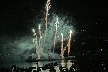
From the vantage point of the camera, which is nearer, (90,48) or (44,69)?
(44,69)

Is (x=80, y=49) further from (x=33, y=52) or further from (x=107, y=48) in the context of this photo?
(x=33, y=52)

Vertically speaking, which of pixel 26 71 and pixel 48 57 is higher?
pixel 48 57

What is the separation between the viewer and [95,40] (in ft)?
422

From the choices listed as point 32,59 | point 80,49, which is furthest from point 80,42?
point 32,59

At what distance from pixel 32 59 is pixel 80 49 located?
109 ft

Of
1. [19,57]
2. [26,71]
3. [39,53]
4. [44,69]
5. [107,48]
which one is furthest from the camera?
[107,48]

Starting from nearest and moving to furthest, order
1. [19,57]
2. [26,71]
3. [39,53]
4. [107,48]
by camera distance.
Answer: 1. [26,71]
2. [39,53]
3. [19,57]
4. [107,48]

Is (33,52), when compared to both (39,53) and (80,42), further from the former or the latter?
(80,42)

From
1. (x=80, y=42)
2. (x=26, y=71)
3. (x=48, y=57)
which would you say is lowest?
(x=26, y=71)

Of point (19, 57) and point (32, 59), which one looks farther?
point (19, 57)

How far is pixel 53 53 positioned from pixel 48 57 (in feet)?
12.9

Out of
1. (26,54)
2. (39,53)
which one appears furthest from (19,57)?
(39,53)

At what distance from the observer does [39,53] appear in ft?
353

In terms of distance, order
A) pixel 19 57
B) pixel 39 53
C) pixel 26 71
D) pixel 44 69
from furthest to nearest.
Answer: pixel 19 57
pixel 39 53
pixel 44 69
pixel 26 71
